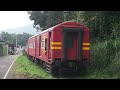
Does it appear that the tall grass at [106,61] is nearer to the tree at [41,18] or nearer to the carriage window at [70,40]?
the carriage window at [70,40]

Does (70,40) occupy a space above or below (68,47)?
above

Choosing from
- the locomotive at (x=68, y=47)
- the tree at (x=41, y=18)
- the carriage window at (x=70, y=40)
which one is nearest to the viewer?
the locomotive at (x=68, y=47)

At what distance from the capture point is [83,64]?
18000 millimetres

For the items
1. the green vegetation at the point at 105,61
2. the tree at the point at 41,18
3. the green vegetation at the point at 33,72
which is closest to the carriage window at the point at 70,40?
the green vegetation at the point at 105,61

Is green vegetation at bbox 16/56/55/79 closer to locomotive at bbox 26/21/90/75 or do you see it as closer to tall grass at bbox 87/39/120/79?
locomotive at bbox 26/21/90/75

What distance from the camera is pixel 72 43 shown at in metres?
18.3

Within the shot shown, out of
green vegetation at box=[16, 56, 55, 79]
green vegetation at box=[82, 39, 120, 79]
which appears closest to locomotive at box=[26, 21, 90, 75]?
green vegetation at box=[16, 56, 55, 79]

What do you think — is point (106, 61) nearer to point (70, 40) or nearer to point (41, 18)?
point (70, 40)

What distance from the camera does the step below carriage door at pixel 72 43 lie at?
58.5ft

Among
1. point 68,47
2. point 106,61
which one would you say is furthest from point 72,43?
point 106,61

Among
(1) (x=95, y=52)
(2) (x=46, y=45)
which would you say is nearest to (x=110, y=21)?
(1) (x=95, y=52)

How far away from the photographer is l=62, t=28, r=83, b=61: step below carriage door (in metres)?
17.8

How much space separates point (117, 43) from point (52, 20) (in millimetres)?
26425

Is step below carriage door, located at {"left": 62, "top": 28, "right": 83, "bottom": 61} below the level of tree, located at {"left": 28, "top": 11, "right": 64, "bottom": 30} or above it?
below
